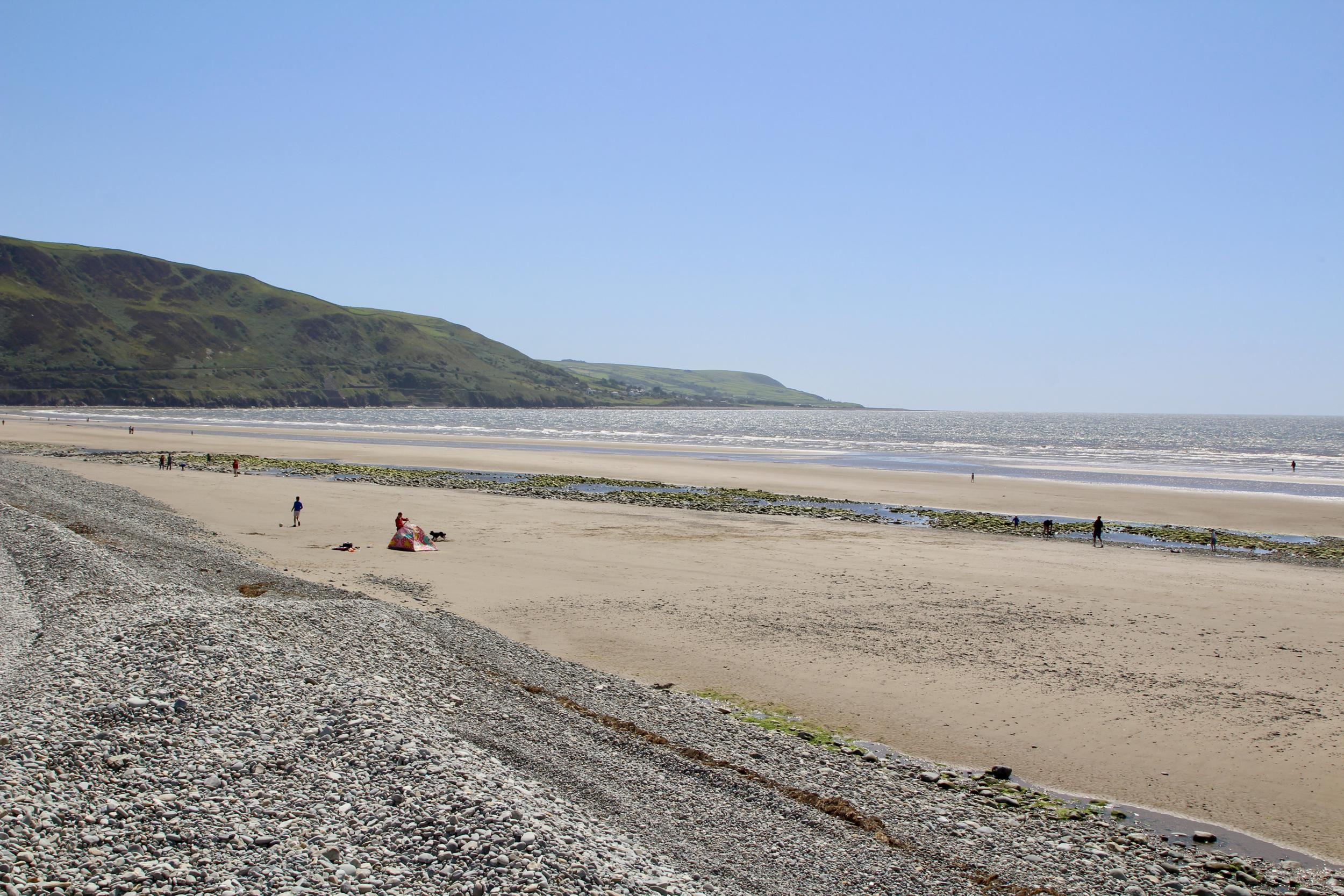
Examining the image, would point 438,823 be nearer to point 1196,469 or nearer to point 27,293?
point 1196,469

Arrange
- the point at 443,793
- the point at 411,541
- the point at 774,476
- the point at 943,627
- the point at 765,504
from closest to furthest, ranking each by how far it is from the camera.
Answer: the point at 443,793
the point at 943,627
the point at 411,541
the point at 765,504
the point at 774,476

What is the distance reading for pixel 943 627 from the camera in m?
18.8

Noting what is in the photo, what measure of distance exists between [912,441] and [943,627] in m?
107

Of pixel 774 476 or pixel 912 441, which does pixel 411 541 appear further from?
pixel 912 441

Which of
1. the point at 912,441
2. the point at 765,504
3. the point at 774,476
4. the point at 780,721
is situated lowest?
the point at 780,721

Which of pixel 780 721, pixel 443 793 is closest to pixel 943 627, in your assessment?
pixel 780 721

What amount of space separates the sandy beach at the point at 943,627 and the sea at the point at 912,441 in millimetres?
31754

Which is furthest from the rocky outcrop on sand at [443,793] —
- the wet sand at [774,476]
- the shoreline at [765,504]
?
the wet sand at [774,476]

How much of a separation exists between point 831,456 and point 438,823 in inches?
3063

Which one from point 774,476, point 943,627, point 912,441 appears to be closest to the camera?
point 943,627

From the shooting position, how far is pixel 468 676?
13.8 m

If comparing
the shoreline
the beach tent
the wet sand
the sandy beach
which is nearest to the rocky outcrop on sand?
the sandy beach

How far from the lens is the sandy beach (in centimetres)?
1212

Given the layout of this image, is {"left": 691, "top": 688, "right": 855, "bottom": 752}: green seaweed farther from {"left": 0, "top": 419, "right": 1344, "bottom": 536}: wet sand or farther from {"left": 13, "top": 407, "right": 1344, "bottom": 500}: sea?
{"left": 13, "top": 407, "right": 1344, "bottom": 500}: sea
